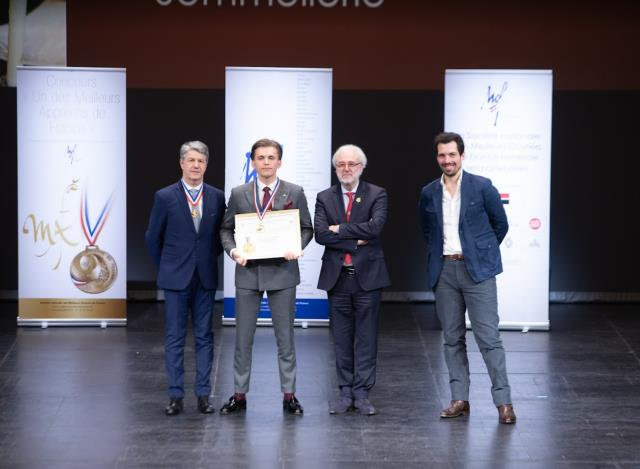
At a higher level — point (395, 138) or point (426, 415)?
point (395, 138)

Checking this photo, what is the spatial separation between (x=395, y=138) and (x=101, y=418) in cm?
482

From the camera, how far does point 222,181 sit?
1034 cm

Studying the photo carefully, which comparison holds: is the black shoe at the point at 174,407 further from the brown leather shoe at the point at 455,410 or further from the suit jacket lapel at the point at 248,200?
the brown leather shoe at the point at 455,410

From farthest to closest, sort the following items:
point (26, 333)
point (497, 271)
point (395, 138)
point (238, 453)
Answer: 1. point (395, 138)
2. point (26, 333)
3. point (497, 271)
4. point (238, 453)

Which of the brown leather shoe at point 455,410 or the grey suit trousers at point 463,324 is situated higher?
the grey suit trousers at point 463,324

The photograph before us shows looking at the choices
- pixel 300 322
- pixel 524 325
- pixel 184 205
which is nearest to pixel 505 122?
pixel 524 325

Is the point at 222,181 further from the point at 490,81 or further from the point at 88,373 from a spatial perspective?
the point at 88,373

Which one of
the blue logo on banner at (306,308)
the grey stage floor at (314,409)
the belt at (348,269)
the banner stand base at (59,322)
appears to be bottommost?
the grey stage floor at (314,409)

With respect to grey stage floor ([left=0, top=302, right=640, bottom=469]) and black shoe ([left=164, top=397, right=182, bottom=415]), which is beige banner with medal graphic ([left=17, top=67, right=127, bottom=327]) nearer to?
grey stage floor ([left=0, top=302, right=640, bottom=469])

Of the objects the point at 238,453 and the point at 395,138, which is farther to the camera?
the point at 395,138

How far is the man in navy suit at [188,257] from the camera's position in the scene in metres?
6.09

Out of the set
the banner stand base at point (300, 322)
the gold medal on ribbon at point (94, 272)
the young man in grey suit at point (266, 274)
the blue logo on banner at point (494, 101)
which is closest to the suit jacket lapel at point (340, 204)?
the young man in grey suit at point (266, 274)

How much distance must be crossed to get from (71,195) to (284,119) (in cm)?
168

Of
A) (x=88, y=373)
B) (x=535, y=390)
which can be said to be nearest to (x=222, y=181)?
(x=88, y=373)
